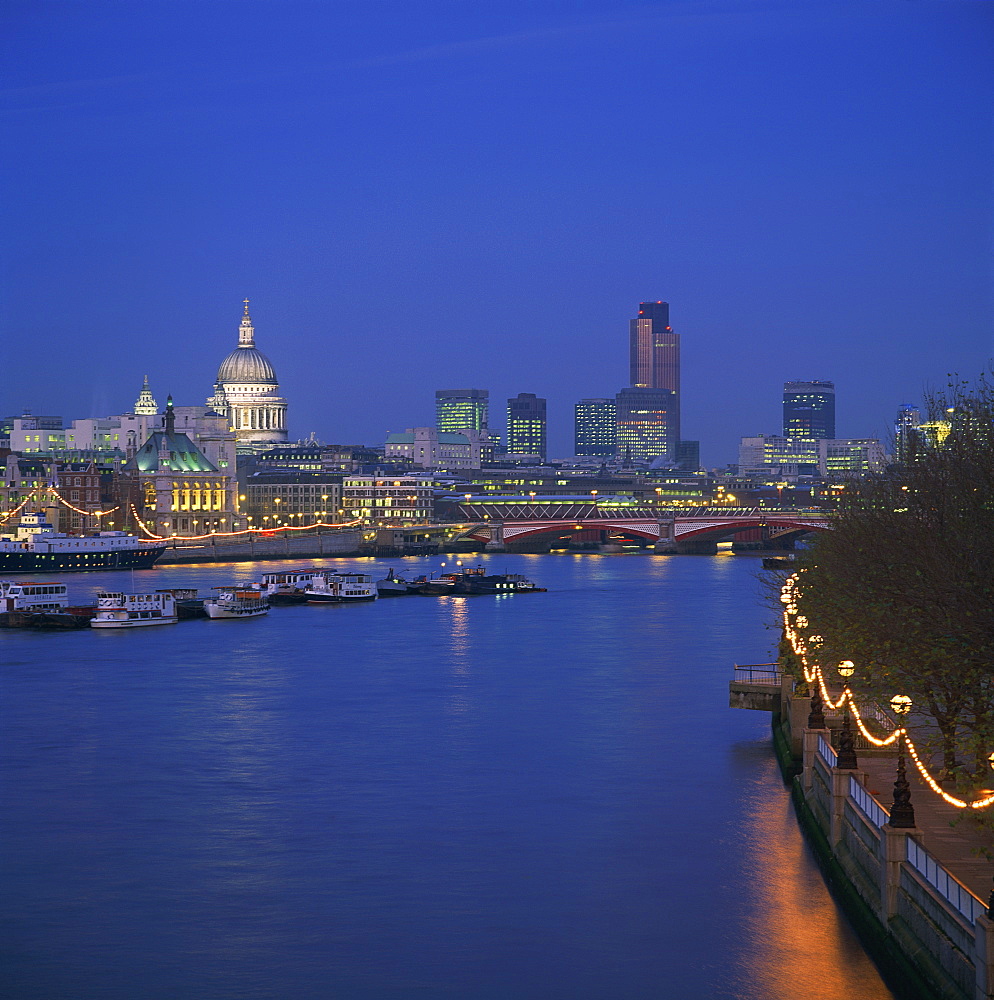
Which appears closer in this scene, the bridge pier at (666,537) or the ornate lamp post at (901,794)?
the ornate lamp post at (901,794)

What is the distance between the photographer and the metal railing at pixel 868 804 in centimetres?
1531

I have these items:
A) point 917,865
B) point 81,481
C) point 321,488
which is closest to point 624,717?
point 917,865

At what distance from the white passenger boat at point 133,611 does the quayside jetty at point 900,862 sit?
29818 mm

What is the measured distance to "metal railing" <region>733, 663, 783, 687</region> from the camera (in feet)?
91.3

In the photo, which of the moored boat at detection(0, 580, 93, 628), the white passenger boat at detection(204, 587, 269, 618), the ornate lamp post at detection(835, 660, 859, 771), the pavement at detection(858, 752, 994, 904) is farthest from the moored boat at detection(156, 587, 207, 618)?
the ornate lamp post at detection(835, 660, 859, 771)

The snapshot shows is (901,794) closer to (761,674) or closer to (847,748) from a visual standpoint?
(847,748)

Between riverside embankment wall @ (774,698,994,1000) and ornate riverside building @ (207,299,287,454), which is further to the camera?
ornate riverside building @ (207,299,287,454)

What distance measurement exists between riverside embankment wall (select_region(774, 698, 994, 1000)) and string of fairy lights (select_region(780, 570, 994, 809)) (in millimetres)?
443

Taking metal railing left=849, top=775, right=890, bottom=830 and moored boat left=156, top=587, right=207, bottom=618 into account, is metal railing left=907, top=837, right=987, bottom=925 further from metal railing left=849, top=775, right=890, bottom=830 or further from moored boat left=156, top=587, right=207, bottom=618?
moored boat left=156, top=587, right=207, bottom=618

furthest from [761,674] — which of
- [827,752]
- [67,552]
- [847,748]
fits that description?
[67,552]

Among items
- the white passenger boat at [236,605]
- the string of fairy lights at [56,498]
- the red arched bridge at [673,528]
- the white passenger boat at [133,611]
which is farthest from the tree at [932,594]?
the string of fairy lights at [56,498]

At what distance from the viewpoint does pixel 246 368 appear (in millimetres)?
169000

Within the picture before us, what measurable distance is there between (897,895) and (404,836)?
7544 millimetres

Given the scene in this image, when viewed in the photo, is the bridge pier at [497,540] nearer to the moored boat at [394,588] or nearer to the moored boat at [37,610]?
the moored boat at [394,588]
